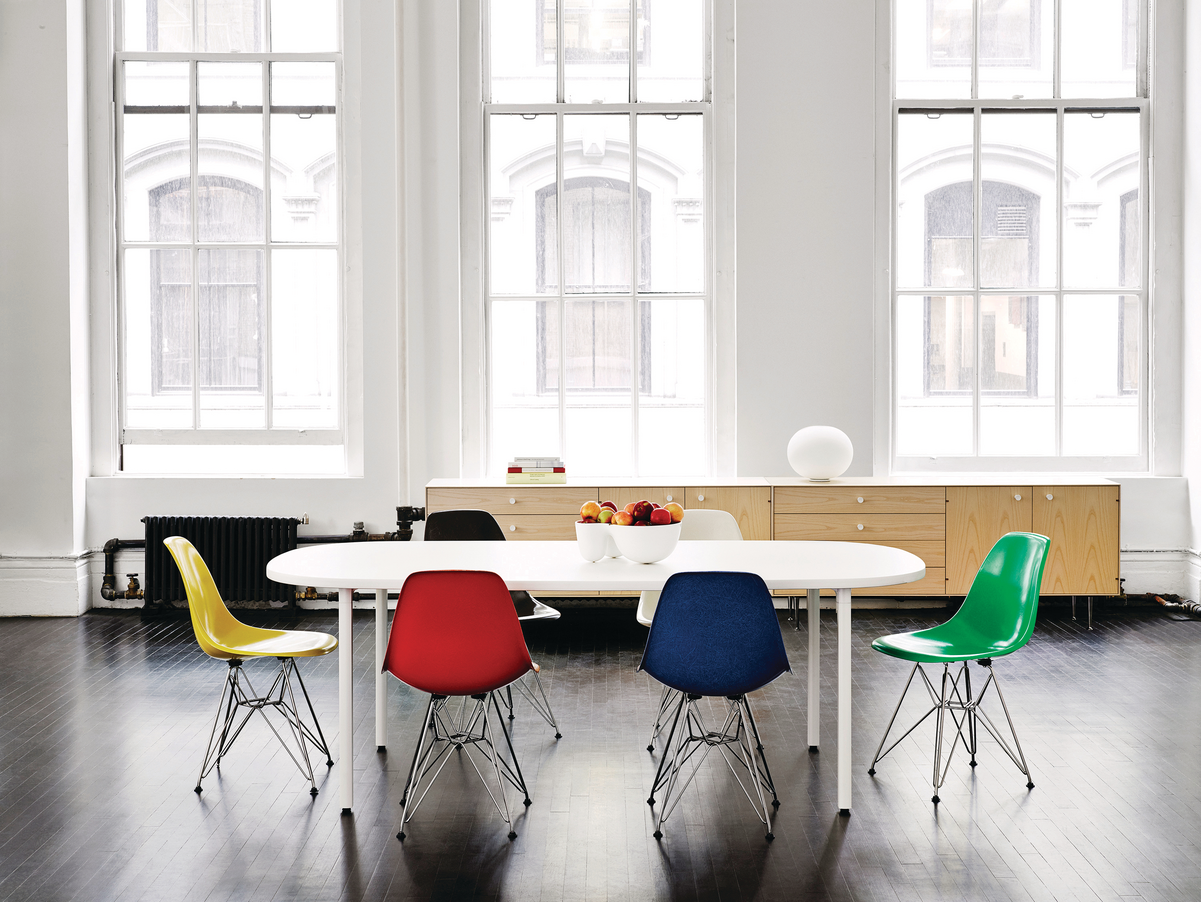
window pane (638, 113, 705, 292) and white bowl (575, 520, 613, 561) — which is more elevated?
window pane (638, 113, 705, 292)

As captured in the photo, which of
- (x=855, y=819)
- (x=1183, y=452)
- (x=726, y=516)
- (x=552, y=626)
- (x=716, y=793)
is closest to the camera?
(x=855, y=819)

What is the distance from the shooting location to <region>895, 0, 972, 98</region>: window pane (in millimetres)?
6668

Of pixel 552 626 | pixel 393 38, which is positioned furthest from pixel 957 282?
pixel 393 38

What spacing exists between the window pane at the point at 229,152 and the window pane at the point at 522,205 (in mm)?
1614

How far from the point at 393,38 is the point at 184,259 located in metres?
2.07

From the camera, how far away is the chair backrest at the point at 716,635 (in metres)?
3.09

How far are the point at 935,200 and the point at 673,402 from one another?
228cm

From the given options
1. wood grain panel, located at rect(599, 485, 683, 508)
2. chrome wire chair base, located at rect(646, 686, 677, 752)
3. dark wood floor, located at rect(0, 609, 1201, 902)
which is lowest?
dark wood floor, located at rect(0, 609, 1201, 902)

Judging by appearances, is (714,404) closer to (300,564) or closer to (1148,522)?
(1148,522)

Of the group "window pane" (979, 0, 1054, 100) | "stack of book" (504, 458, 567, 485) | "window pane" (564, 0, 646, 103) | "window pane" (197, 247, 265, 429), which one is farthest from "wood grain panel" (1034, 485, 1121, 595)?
"window pane" (197, 247, 265, 429)

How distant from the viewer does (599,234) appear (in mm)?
6754

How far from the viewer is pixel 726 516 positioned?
4.70 meters

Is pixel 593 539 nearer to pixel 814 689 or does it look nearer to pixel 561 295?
pixel 814 689

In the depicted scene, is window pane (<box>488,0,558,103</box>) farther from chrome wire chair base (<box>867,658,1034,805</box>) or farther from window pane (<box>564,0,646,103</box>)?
chrome wire chair base (<box>867,658,1034,805</box>)
